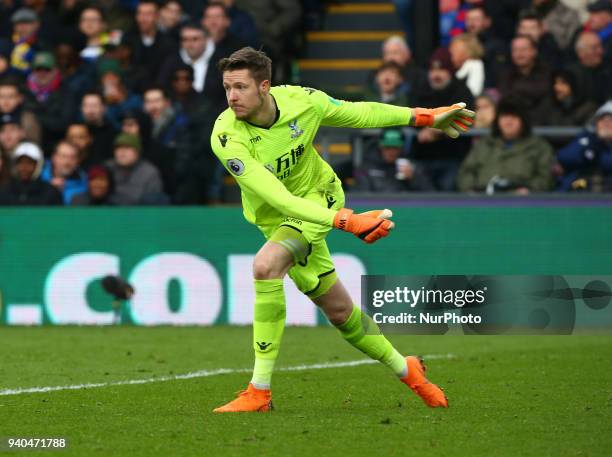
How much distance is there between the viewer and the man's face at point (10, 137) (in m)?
16.4

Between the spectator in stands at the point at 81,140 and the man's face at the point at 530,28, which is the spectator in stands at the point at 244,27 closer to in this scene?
the spectator in stands at the point at 81,140

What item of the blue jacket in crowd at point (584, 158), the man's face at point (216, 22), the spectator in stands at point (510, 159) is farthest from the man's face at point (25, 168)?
the blue jacket in crowd at point (584, 158)

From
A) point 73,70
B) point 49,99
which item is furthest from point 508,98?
point 73,70

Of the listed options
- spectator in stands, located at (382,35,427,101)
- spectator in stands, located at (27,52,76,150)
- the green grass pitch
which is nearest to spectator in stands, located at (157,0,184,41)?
spectator in stands, located at (27,52,76,150)

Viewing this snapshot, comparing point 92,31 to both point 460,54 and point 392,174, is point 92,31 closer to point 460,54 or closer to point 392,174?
point 460,54

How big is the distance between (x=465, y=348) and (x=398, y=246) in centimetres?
216

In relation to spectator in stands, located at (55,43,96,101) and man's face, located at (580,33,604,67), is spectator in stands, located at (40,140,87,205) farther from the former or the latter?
man's face, located at (580,33,604,67)

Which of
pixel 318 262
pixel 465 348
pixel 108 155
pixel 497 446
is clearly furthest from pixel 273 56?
pixel 497 446

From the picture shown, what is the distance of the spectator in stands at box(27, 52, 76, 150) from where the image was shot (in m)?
17.0

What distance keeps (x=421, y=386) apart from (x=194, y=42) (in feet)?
30.9

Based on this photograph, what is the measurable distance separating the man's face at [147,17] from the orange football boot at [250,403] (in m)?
10.4

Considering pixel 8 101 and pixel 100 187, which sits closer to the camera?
pixel 100 187

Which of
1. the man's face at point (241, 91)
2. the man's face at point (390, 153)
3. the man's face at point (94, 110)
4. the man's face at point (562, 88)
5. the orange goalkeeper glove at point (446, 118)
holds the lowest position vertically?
the man's face at point (390, 153)

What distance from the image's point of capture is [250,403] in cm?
834
